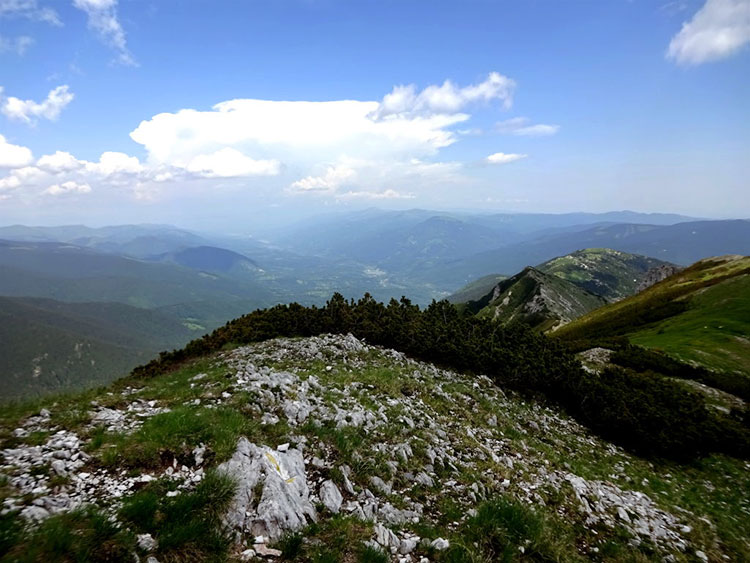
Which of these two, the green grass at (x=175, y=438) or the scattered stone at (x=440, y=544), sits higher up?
the green grass at (x=175, y=438)

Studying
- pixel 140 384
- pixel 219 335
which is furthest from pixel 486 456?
pixel 219 335

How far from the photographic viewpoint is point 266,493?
871 centimetres

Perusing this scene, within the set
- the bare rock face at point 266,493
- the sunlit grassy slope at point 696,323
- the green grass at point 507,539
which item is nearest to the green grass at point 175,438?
the bare rock face at point 266,493

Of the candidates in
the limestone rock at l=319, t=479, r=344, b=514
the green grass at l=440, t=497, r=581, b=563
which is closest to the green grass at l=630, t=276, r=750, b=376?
the green grass at l=440, t=497, r=581, b=563

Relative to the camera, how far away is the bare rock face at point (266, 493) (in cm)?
809

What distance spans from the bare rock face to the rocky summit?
3 cm

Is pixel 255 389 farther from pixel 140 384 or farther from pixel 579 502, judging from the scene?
pixel 579 502

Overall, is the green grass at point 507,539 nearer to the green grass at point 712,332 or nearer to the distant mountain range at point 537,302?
the green grass at point 712,332

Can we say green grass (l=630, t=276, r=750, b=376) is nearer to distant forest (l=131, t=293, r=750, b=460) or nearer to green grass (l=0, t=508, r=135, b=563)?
distant forest (l=131, t=293, r=750, b=460)

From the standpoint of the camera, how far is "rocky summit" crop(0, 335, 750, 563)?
7371 millimetres

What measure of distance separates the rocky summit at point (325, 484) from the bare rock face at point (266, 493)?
1.4 inches

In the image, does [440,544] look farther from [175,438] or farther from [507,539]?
[175,438]

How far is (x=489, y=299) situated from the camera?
18462 cm

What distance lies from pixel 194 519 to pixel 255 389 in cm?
713
